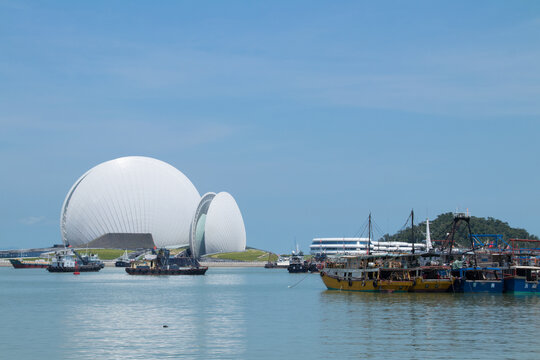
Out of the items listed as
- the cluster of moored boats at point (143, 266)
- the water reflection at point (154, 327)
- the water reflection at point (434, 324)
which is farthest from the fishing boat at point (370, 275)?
the cluster of moored boats at point (143, 266)

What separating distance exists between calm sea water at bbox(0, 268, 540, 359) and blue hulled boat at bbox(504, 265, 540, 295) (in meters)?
4.62

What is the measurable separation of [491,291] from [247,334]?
155 ft

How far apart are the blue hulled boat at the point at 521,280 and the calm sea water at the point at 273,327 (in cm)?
462

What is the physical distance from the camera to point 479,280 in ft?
296

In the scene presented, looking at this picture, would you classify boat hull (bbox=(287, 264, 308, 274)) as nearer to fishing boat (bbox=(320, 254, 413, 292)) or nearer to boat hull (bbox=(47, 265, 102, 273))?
boat hull (bbox=(47, 265, 102, 273))

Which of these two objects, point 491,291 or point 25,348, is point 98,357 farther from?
point 491,291

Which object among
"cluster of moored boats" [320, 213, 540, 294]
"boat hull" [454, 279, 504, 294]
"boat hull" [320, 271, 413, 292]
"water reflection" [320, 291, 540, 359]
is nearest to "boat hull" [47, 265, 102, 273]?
"cluster of moored boats" [320, 213, 540, 294]

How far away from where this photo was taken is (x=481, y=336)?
47.3 metres

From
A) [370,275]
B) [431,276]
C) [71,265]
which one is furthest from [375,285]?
[71,265]

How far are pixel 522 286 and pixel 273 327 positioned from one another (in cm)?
4329

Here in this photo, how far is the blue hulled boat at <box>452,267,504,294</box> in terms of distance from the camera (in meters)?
88.4

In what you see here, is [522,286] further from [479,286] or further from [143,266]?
[143,266]

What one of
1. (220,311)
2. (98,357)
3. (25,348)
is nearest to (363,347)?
(98,357)

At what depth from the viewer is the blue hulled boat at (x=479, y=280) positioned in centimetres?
8838
